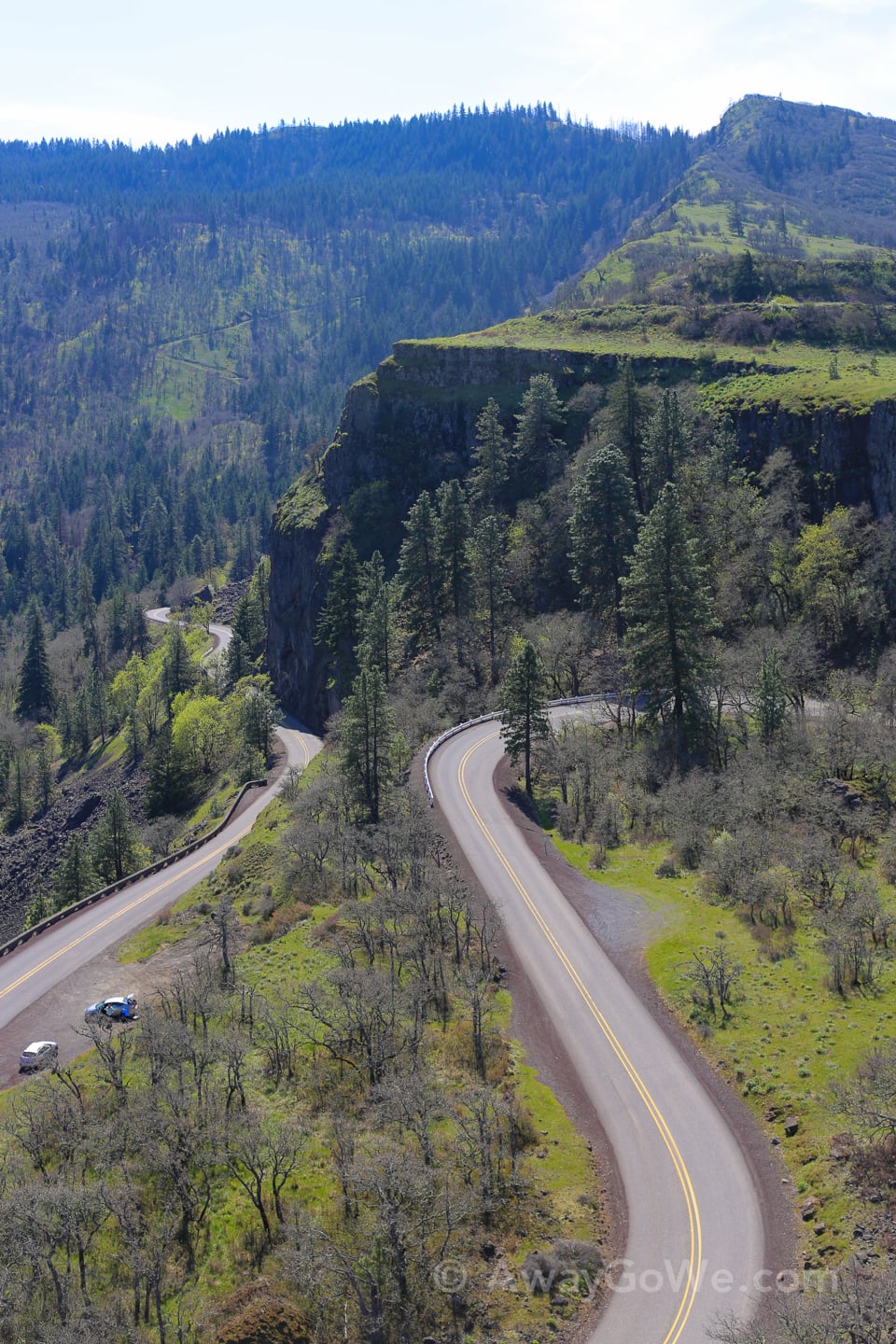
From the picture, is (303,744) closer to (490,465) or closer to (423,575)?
(423,575)

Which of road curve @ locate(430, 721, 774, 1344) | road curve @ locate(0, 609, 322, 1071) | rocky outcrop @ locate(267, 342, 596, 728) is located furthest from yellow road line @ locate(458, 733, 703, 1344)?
rocky outcrop @ locate(267, 342, 596, 728)

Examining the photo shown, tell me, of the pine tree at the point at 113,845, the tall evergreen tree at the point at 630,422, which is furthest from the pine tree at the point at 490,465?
the pine tree at the point at 113,845

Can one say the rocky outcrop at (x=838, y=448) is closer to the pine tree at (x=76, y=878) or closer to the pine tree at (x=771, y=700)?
the pine tree at (x=771, y=700)

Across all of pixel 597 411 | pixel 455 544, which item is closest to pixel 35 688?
pixel 455 544

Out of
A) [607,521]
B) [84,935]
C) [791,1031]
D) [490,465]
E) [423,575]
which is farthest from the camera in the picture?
[490,465]

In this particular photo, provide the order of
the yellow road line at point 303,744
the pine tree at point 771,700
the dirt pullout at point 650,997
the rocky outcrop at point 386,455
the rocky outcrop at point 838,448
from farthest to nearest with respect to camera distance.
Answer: the rocky outcrop at point 386,455 < the yellow road line at point 303,744 < the rocky outcrop at point 838,448 < the pine tree at point 771,700 < the dirt pullout at point 650,997
